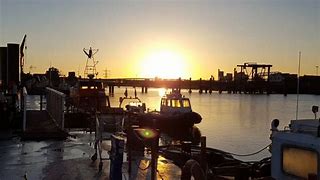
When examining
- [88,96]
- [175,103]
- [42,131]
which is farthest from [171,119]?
[42,131]

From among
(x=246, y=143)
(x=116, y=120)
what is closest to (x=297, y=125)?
(x=116, y=120)

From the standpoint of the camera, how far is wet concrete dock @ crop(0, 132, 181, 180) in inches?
449

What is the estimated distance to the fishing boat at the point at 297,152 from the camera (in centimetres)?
698

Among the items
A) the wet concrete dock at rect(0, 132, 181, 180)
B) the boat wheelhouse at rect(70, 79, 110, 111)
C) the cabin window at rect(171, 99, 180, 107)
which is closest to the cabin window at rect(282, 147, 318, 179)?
the wet concrete dock at rect(0, 132, 181, 180)

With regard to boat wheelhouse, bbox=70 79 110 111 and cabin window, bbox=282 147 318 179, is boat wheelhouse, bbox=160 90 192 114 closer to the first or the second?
boat wheelhouse, bbox=70 79 110 111

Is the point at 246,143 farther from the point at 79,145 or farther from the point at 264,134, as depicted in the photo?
the point at 79,145

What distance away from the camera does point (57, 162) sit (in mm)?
12922

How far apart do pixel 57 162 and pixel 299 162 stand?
7.67 m

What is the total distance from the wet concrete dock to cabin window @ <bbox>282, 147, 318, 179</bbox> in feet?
14.1

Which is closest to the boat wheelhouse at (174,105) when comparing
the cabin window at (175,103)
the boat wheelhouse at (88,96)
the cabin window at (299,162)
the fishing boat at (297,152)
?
the cabin window at (175,103)

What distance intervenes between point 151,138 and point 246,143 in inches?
1450

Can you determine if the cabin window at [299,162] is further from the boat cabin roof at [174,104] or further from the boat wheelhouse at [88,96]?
the boat cabin roof at [174,104]

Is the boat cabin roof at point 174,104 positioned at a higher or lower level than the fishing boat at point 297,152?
lower

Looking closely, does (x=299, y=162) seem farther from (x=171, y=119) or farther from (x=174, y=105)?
(x=174, y=105)
